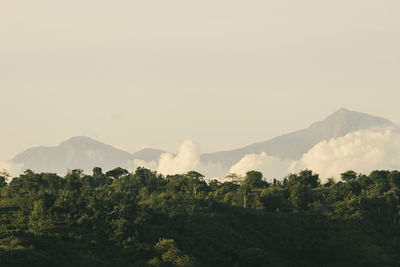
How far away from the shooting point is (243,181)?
19012 centimetres

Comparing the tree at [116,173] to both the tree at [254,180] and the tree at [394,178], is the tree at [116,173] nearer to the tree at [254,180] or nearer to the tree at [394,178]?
the tree at [254,180]

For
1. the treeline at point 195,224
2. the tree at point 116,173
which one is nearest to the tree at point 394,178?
the treeline at point 195,224

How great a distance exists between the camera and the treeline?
3873 inches

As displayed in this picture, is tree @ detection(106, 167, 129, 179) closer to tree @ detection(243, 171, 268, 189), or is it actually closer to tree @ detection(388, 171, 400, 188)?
tree @ detection(243, 171, 268, 189)

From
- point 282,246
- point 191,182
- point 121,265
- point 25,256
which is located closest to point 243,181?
point 191,182

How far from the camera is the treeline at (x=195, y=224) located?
323ft

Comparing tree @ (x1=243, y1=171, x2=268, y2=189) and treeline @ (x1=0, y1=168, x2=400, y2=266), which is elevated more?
tree @ (x1=243, y1=171, x2=268, y2=189)

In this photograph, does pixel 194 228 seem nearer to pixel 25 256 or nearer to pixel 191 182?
pixel 25 256

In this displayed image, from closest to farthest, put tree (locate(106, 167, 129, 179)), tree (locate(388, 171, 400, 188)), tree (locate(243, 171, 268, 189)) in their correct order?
tree (locate(388, 171, 400, 188)) → tree (locate(243, 171, 268, 189)) → tree (locate(106, 167, 129, 179))

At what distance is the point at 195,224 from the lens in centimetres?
12019

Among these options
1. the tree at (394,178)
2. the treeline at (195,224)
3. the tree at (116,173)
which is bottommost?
the treeline at (195,224)

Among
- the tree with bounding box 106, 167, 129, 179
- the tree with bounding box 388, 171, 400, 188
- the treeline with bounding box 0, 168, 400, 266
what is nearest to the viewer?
the treeline with bounding box 0, 168, 400, 266

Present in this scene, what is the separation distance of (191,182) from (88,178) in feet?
118

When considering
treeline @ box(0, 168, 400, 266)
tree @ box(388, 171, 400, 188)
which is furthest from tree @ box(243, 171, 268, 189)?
tree @ box(388, 171, 400, 188)
